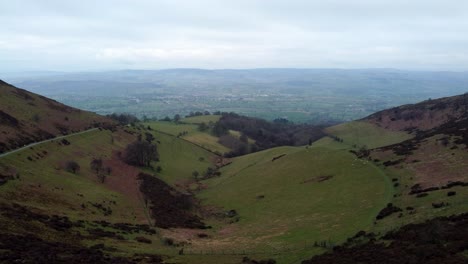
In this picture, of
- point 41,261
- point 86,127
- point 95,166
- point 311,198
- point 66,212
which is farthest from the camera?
point 86,127

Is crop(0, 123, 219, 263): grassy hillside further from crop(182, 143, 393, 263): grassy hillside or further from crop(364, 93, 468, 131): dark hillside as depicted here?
crop(364, 93, 468, 131): dark hillside

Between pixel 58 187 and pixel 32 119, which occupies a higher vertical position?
pixel 32 119

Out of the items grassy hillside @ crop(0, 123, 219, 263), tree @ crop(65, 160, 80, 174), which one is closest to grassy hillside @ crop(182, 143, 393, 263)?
grassy hillside @ crop(0, 123, 219, 263)

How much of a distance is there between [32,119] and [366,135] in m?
128

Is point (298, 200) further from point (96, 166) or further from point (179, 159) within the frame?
point (179, 159)

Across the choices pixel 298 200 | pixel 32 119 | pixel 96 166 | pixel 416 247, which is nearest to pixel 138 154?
pixel 96 166

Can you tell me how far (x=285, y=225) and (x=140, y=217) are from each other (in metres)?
24.8

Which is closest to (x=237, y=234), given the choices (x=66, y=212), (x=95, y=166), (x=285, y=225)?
(x=285, y=225)

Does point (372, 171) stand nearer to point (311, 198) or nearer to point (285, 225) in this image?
point (311, 198)

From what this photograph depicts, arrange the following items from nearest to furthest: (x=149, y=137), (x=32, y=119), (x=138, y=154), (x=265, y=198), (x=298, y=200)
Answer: (x=298, y=200) → (x=265, y=198) → (x=32, y=119) → (x=138, y=154) → (x=149, y=137)

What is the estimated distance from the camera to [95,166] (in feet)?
296

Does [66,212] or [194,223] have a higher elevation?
[66,212]

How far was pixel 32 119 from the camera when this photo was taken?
112 metres

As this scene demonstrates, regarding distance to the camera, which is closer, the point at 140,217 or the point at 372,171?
the point at 140,217
